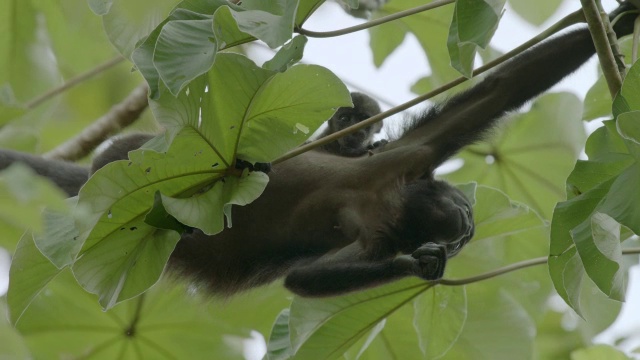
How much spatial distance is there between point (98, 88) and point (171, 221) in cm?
264

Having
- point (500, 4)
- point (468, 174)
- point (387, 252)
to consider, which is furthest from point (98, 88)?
point (500, 4)

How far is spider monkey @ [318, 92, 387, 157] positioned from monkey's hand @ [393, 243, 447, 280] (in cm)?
62

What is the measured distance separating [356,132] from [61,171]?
3.40 ft

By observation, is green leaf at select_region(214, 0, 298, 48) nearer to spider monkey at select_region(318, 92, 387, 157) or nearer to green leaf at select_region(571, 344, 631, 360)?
spider monkey at select_region(318, 92, 387, 157)

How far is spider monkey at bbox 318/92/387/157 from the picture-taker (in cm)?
339

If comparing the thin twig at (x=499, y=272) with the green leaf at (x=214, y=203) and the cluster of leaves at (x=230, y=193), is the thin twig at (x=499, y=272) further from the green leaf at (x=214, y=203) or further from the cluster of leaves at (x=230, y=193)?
the green leaf at (x=214, y=203)


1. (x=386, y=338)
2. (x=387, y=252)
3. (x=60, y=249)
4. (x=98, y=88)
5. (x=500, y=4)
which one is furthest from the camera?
(x=98, y=88)

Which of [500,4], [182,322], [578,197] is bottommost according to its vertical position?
[182,322]

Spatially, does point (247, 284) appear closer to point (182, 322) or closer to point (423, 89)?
point (182, 322)

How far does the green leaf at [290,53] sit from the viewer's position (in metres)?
2.12

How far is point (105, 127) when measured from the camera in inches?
157

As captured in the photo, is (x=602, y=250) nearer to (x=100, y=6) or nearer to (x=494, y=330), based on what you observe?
(x=100, y=6)

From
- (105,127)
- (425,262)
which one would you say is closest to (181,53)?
(425,262)

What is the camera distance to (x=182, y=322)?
363 cm
